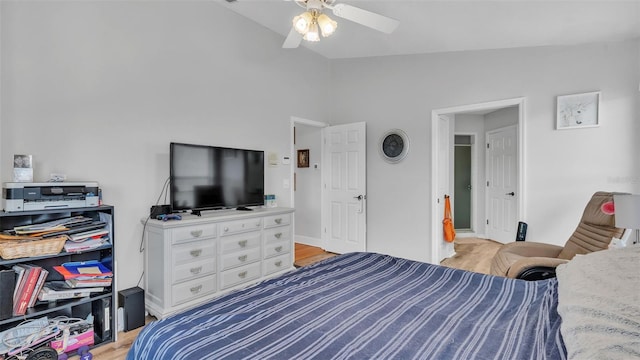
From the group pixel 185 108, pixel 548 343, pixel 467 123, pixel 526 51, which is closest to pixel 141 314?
pixel 185 108

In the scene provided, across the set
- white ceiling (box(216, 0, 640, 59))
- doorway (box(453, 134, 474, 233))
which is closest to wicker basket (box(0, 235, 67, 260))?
white ceiling (box(216, 0, 640, 59))

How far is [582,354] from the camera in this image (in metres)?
0.83

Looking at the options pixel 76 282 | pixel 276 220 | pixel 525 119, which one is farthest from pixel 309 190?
pixel 76 282

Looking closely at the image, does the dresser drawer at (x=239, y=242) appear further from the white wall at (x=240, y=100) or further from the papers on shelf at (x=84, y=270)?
the papers on shelf at (x=84, y=270)

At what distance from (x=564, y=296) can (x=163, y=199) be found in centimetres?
301

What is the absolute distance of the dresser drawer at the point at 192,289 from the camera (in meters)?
2.64

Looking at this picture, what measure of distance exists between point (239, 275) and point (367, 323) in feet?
7.12

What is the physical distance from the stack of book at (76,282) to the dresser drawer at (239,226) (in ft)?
3.06

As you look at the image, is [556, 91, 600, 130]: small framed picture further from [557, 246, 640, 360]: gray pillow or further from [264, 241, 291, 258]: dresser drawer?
[264, 241, 291, 258]: dresser drawer

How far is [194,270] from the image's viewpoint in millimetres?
2750

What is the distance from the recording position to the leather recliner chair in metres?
2.28

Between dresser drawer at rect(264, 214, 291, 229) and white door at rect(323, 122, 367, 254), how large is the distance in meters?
1.27

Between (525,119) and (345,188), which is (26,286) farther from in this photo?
(525,119)

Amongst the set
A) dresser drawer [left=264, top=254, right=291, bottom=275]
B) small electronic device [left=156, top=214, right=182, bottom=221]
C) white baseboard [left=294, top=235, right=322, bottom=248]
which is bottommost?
white baseboard [left=294, top=235, right=322, bottom=248]
